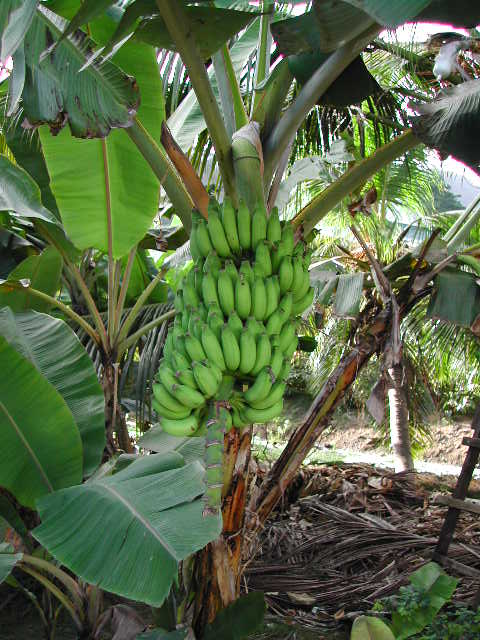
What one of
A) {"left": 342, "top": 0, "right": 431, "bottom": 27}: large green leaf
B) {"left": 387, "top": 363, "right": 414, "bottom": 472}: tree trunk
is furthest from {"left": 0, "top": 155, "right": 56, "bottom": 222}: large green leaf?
{"left": 387, "top": 363, "right": 414, "bottom": 472}: tree trunk

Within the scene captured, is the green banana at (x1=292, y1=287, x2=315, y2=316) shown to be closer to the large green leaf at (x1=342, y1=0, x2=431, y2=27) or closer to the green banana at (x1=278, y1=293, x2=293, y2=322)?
the green banana at (x1=278, y1=293, x2=293, y2=322)

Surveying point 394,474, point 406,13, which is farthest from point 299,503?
point 406,13

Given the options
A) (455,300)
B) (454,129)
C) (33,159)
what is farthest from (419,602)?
(33,159)

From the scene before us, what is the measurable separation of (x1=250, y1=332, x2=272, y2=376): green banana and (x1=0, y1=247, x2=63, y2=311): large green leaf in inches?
71.2

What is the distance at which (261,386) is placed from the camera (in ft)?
4.96

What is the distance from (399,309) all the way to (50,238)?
190cm

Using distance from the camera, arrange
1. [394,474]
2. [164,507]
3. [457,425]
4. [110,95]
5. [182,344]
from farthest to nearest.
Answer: [457,425] → [394,474] → [110,95] → [164,507] → [182,344]

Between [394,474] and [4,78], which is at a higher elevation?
[4,78]

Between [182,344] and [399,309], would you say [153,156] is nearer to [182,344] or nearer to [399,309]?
[182,344]

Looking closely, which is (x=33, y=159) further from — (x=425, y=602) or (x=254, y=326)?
(x=425, y=602)

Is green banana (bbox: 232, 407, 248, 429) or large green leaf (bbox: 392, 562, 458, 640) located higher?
green banana (bbox: 232, 407, 248, 429)

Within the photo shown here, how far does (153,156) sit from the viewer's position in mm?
2018

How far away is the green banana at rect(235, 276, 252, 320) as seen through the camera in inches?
62.0

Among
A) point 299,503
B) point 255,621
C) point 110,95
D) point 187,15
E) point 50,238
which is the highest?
point 187,15
